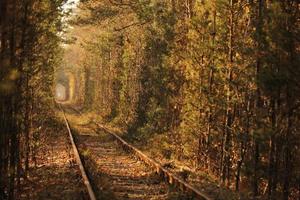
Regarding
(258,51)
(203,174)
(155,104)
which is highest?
(258,51)

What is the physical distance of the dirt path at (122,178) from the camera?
13059 mm

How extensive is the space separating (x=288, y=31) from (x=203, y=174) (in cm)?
647

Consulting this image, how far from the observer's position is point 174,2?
83.9ft

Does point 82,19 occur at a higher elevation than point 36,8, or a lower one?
higher

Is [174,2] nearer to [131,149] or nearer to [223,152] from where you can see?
[131,149]

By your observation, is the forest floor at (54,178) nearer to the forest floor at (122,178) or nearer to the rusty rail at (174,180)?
the forest floor at (122,178)

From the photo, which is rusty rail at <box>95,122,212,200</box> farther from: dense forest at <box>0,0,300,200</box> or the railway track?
dense forest at <box>0,0,300,200</box>

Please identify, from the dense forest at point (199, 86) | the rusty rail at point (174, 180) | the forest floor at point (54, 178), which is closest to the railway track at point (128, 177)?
the rusty rail at point (174, 180)

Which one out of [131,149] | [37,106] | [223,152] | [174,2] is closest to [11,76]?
[223,152]

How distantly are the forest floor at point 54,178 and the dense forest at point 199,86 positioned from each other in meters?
0.52

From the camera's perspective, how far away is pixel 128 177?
53.3 feet

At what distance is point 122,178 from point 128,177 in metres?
0.28

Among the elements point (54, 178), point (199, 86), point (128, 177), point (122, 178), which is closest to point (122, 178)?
point (122, 178)

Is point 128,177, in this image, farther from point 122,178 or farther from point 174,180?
point 174,180
